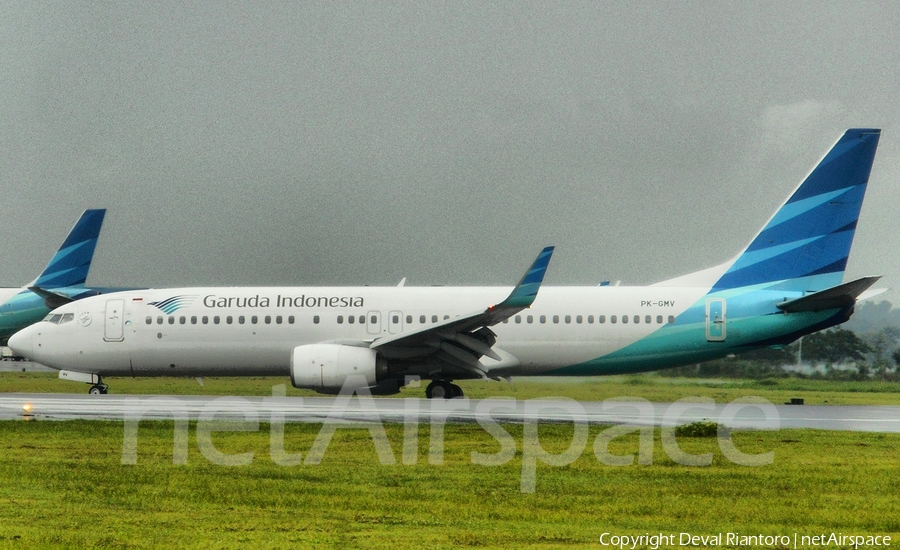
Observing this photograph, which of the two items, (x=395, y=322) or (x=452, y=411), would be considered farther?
(x=395, y=322)

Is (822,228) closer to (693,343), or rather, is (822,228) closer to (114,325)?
(693,343)

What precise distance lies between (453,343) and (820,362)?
1666cm

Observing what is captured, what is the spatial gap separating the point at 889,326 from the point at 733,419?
1381 inches

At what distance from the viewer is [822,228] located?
27.2m

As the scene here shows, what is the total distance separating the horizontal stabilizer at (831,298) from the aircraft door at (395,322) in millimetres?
9801

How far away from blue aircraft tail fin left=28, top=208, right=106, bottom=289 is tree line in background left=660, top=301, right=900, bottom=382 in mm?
31138

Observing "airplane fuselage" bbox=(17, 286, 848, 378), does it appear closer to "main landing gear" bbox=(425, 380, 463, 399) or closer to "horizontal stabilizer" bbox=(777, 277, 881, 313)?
"horizontal stabilizer" bbox=(777, 277, 881, 313)

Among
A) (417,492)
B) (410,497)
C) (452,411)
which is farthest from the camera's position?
(452,411)

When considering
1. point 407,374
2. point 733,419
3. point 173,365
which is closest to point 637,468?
point 733,419

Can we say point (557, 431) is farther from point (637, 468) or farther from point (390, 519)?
point (390, 519)

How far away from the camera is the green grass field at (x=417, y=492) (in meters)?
8.93

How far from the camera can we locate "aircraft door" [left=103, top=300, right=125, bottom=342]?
2867 centimetres

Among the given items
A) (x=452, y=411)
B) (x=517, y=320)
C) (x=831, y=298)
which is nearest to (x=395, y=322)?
(x=517, y=320)

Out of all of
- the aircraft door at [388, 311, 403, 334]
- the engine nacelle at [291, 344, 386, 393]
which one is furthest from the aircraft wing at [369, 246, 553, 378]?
Result: the aircraft door at [388, 311, 403, 334]
